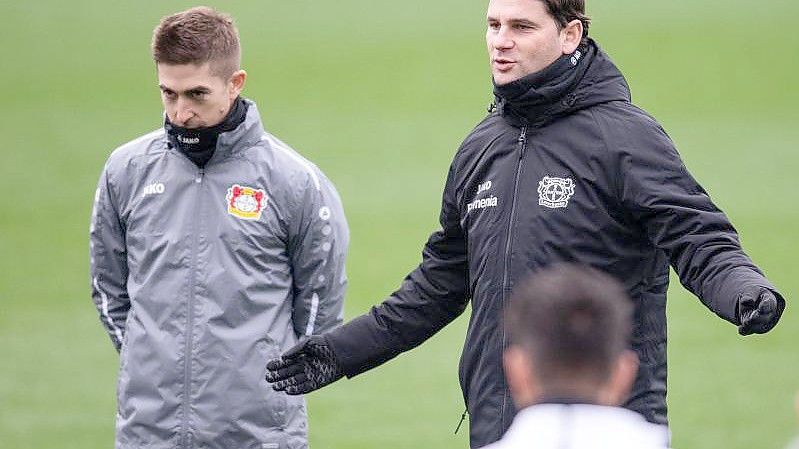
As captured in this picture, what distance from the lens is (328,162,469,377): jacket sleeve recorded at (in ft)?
13.6

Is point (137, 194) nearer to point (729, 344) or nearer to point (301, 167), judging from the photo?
point (301, 167)

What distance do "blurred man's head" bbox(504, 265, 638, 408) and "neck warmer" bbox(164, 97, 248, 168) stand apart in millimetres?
2042

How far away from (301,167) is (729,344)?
17.3 feet

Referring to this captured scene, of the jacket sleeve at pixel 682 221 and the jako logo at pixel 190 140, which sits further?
the jako logo at pixel 190 140

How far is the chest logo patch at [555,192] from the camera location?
3.79m

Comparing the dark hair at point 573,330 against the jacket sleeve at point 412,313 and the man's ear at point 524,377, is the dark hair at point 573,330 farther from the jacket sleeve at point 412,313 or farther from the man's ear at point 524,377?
the jacket sleeve at point 412,313

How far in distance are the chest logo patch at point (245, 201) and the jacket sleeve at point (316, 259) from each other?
0.13 m

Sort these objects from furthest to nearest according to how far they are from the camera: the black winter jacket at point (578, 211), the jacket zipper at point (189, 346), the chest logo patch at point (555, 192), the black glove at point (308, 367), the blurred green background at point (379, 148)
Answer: the blurred green background at point (379, 148)
the jacket zipper at point (189, 346)
the black glove at point (308, 367)
the chest logo patch at point (555, 192)
the black winter jacket at point (578, 211)

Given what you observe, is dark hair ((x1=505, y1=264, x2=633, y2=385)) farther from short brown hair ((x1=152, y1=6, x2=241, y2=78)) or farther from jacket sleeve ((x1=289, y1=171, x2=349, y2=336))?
short brown hair ((x1=152, y1=6, x2=241, y2=78))

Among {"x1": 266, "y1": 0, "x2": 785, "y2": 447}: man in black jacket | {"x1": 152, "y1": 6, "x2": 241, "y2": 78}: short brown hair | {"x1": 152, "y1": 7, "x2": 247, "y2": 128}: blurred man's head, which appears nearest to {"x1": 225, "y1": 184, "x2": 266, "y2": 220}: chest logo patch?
{"x1": 152, "y1": 7, "x2": 247, "y2": 128}: blurred man's head

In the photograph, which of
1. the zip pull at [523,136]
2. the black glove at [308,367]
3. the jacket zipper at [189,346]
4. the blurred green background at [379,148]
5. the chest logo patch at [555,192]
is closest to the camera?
the chest logo patch at [555,192]

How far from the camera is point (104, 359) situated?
29.4 ft

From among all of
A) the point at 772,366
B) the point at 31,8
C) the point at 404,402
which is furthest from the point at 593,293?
the point at 31,8

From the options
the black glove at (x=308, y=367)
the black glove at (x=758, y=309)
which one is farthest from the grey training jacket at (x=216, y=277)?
the black glove at (x=758, y=309)
